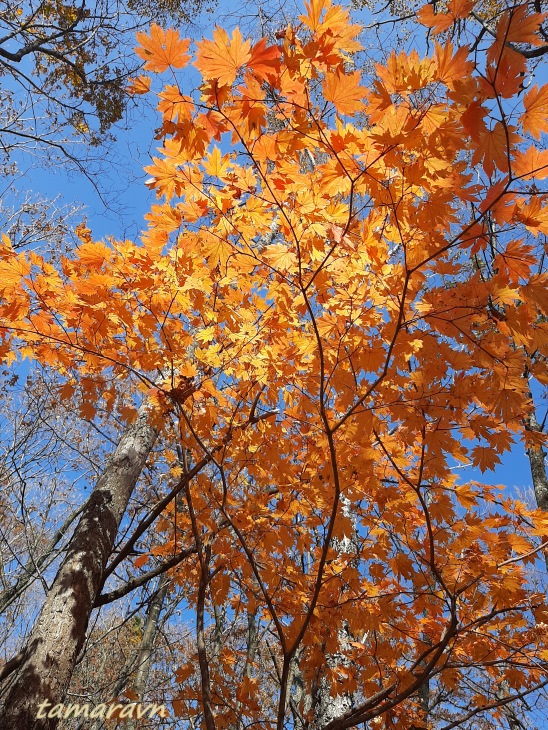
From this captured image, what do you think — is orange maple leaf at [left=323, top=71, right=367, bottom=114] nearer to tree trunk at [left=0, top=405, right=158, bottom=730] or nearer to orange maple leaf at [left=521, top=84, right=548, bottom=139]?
orange maple leaf at [left=521, top=84, right=548, bottom=139]

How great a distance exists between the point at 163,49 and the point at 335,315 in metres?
Result: 1.35

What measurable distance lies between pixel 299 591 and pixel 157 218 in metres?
2.37

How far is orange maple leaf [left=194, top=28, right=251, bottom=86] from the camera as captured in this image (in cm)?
124

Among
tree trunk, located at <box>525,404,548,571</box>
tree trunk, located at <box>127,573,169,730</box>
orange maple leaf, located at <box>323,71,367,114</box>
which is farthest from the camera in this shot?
tree trunk, located at <box>127,573,169,730</box>

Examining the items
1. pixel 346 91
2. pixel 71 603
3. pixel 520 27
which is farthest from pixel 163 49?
pixel 71 603

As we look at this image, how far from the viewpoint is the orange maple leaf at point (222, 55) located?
1.24 metres

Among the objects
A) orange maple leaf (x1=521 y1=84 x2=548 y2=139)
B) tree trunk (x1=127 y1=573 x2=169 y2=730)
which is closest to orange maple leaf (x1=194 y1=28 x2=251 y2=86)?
orange maple leaf (x1=521 y1=84 x2=548 y2=139)

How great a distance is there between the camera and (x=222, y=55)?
127cm

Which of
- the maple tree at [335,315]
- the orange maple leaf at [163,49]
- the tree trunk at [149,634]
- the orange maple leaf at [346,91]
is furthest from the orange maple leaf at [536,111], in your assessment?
the tree trunk at [149,634]

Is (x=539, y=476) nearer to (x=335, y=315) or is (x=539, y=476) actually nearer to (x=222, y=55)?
(x=335, y=315)

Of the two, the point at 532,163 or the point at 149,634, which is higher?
the point at 532,163

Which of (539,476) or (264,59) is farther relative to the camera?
(539,476)

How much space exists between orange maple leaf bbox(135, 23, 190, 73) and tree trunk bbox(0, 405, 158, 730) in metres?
2.36

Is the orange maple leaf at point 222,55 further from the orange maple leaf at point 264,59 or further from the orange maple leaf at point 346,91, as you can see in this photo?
the orange maple leaf at point 346,91
